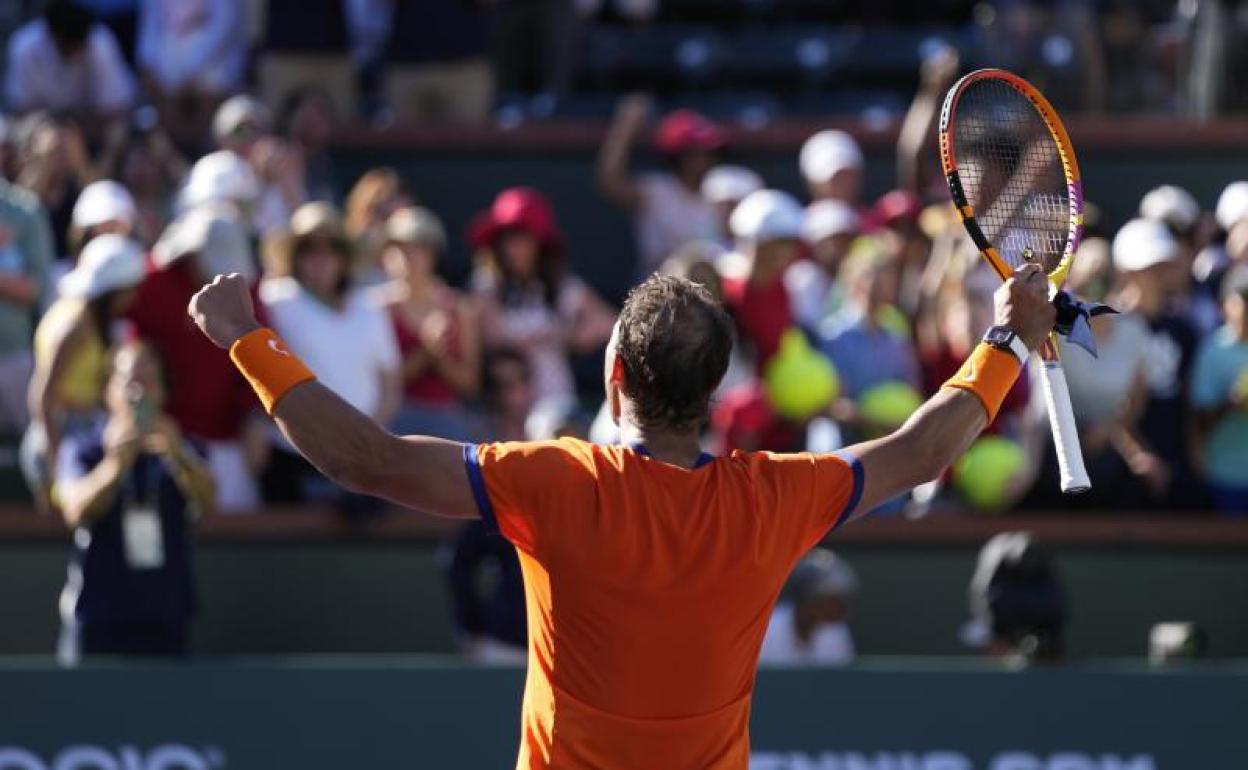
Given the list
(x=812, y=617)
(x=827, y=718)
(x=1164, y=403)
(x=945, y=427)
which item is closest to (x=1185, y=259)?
(x=1164, y=403)

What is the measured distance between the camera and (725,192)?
11078mm

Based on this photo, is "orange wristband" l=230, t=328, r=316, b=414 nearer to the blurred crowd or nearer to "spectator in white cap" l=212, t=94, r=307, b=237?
the blurred crowd

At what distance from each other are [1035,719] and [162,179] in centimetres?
489

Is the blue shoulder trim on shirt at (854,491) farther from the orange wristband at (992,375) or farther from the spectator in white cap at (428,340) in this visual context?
→ the spectator in white cap at (428,340)

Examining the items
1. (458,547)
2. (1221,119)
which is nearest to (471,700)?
(458,547)

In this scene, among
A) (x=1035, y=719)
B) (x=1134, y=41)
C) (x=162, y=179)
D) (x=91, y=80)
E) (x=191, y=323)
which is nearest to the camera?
(x=1035, y=719)

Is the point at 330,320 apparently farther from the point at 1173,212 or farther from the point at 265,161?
the point at 1173,212

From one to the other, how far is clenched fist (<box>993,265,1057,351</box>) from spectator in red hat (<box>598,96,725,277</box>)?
21.8 feet

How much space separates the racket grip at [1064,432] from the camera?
4.20 m

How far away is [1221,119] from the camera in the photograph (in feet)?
41.3

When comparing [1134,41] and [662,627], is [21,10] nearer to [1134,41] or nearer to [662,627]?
[1134,41]

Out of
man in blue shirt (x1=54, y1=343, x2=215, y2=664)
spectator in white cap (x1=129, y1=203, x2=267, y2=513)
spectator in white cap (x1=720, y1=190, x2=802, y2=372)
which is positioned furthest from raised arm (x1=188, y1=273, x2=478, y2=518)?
spectator in white cap (x1=720, y1=190, x2=802, y2=372)

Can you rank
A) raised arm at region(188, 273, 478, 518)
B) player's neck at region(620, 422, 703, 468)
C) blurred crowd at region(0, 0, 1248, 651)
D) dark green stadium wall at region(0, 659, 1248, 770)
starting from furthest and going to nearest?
blurred crowd at region(0, 0, 1248, 651) < dark green stadium wall at region(0, 659, 1248, 770) < player's neck at region(620, 422, 703, 468) < raised arm at region(188, 273, 478, 518)

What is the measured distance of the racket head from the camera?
470 cm
